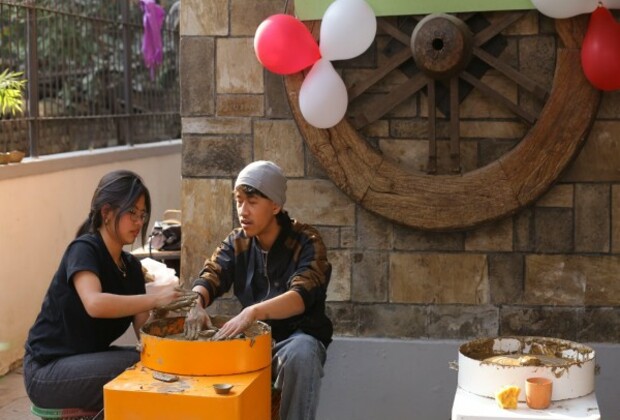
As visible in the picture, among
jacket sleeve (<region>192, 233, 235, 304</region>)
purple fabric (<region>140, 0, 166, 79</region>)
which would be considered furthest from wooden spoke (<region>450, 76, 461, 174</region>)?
purple fabric (<region>140, 0, 166, 79</region>)

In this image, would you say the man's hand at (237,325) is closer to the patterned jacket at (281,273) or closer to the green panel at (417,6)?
the patterned jacket at (281,273)

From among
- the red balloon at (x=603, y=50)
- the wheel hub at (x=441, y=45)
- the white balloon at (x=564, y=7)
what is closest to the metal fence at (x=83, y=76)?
the wheel hub at (x=441, y=45)

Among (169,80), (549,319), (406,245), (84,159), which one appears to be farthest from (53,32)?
(549,319)

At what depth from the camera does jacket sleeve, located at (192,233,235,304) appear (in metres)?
4.18

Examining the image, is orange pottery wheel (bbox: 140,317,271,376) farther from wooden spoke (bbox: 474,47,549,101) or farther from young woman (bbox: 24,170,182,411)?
wooden spoke (bbox: 474,47,549,101)

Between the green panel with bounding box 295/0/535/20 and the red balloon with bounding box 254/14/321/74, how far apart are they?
129mm

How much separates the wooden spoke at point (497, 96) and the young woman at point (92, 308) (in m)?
1.52

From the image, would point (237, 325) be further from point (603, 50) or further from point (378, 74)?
point (603, 50)

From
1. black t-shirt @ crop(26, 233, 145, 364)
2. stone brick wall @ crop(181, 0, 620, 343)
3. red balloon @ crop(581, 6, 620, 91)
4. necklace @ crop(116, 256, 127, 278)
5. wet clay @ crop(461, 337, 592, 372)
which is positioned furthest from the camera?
stone brick wall @ crop(181, 0, 620, 343)

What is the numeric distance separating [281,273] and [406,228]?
849 millimetres

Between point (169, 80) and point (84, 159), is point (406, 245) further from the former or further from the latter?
point (169, 80)

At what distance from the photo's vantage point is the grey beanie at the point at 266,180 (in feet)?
13.4

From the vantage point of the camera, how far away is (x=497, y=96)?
4.64 metres

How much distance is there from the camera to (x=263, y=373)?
3660 mm
